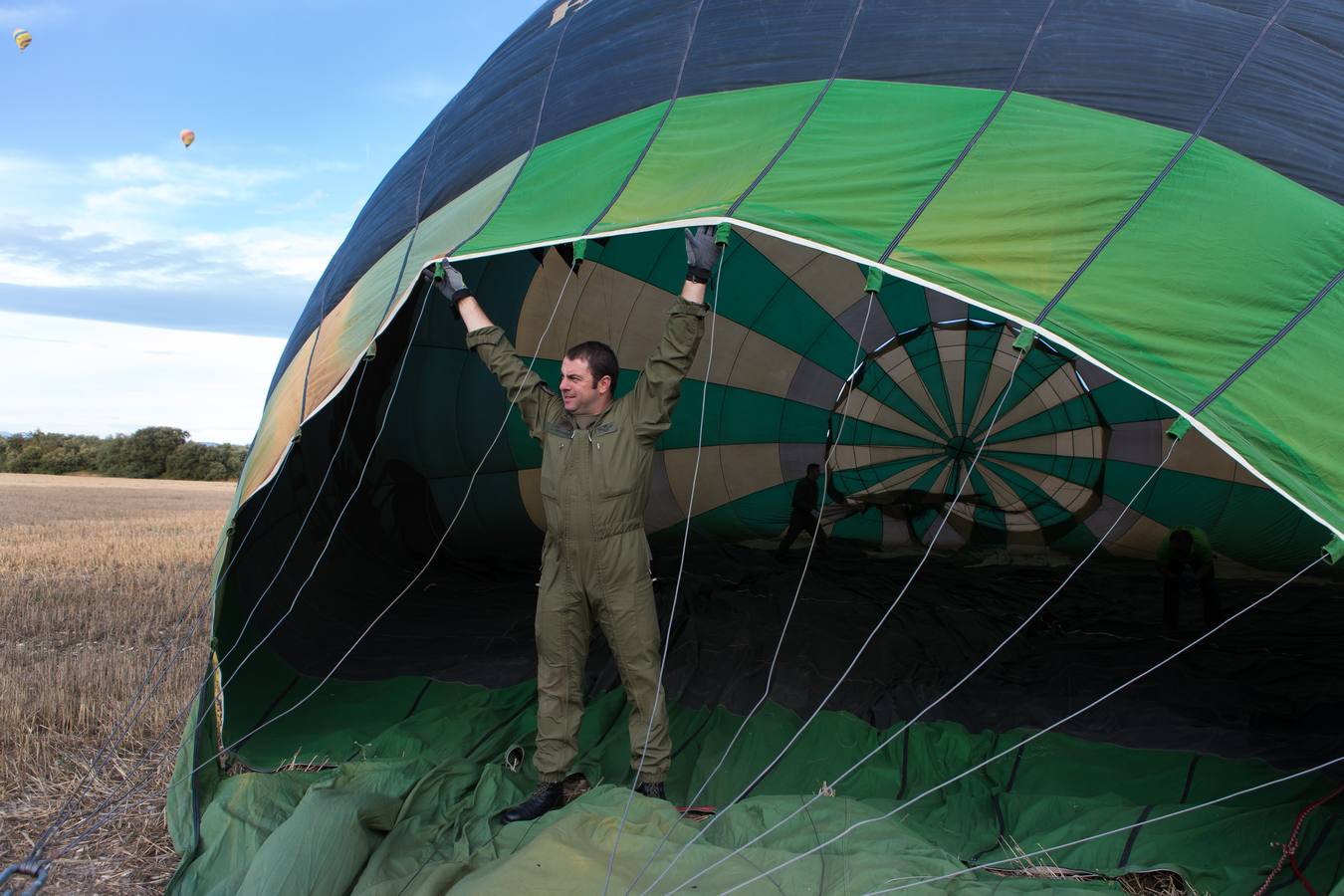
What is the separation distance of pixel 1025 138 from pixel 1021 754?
6.38 ft

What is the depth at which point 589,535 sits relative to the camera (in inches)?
114

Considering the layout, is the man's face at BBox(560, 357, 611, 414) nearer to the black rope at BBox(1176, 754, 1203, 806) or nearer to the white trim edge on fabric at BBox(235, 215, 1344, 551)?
the white trim edge on fabric at BBox(235, 215, 1344, 551)

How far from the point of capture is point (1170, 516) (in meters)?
5.72

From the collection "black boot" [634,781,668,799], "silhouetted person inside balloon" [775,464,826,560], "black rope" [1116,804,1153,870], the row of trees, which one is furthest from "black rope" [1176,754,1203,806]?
the row of trees

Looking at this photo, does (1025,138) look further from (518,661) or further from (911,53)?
(518,661)

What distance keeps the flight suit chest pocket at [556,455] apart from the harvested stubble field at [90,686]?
141 centimetres

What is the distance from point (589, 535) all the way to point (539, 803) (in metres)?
0.78

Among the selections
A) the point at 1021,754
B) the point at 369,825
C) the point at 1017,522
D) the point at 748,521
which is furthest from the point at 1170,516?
the point at 369,825

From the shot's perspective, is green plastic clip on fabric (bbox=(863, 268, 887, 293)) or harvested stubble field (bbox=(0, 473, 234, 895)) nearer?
green plastic clip on fabric (bbox=(863, 268, 887, 293))

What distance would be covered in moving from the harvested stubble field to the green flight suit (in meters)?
1.12

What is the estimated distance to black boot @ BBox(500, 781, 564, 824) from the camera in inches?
114

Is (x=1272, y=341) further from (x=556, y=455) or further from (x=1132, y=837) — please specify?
(x=556, y=455)

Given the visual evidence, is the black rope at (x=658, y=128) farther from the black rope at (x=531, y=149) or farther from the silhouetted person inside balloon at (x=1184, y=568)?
the silhouetted person inside balloon at (x=1184, y=568)

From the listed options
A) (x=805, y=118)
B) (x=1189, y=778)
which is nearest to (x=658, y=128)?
(x=805, y=118)
